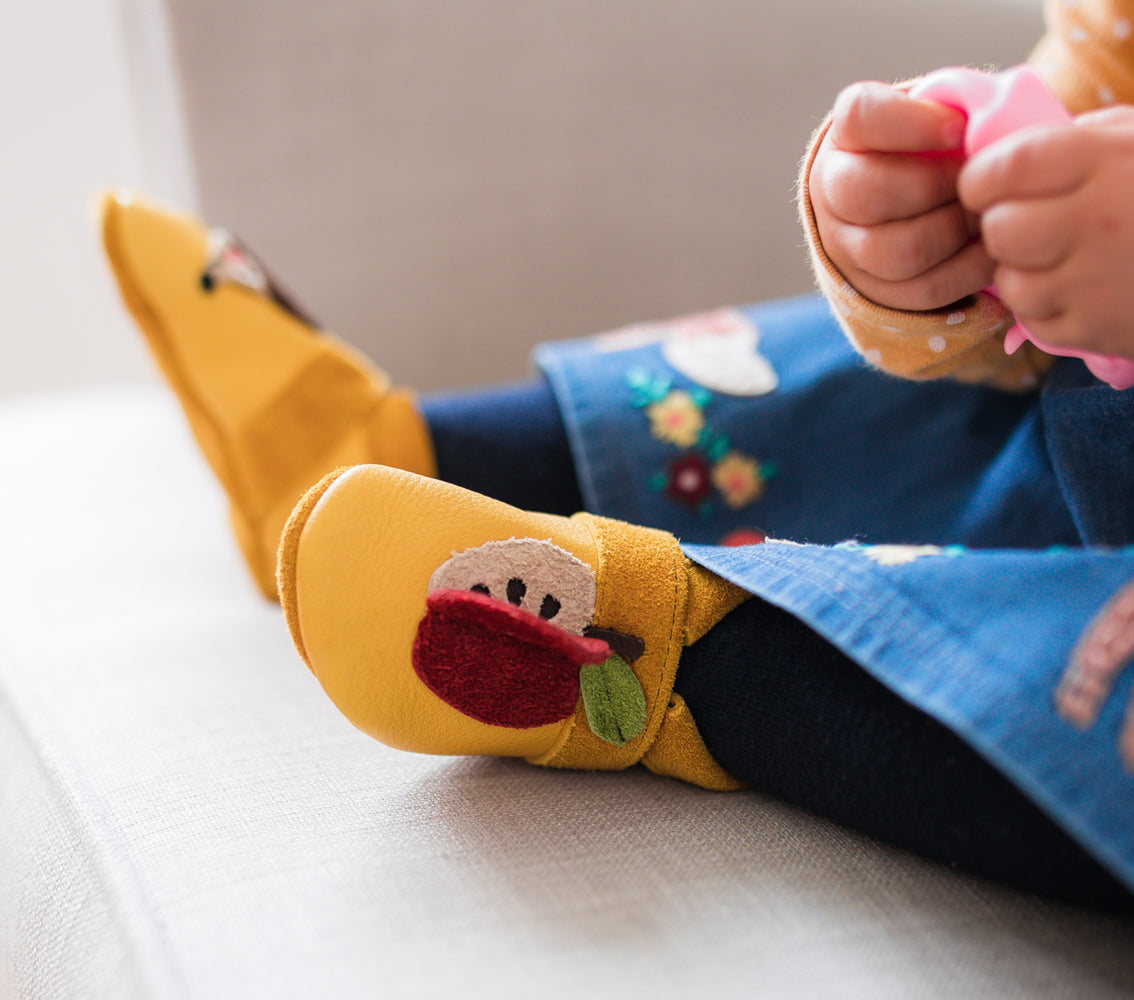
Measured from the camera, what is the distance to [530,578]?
1.12 ft

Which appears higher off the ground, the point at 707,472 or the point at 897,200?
the point at 897,200

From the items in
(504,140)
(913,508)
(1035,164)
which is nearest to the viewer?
(1035,164)

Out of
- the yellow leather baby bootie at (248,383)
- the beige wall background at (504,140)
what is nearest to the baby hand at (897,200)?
the yellow leather baby bootie at (248,383)

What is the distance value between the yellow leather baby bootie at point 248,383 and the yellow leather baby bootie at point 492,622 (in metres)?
0.21

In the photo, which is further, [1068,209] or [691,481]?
[691,481]

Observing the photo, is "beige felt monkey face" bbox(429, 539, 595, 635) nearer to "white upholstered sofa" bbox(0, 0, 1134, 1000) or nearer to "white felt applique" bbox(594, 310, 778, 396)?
"white upholstered sofa" bbox(0, 0, 1134, 1000)

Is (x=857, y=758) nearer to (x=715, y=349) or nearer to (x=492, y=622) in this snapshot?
(x=492, y=622)

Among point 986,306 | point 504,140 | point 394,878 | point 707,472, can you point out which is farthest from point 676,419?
point 504,140

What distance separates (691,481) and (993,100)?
0.81ft

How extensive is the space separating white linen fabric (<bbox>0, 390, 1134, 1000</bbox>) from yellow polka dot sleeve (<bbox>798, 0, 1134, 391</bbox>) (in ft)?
A: 0.63

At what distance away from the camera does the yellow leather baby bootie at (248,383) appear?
0.55 metres

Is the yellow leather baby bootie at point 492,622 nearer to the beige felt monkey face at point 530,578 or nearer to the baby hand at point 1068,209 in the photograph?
the beige felt monkey face at point 530,578

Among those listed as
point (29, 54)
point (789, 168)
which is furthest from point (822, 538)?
point (29, 54)

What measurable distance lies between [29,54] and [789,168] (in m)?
0.95
